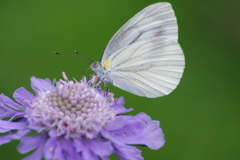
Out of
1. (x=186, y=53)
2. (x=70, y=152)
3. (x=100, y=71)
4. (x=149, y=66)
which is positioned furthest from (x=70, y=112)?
(x=186, y=53)

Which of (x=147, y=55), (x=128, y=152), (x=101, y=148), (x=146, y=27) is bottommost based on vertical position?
(x=128, y=152)

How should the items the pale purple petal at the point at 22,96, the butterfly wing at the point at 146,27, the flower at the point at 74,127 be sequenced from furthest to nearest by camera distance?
the butterfly wing at the point at 146,27 < the pale purple petal at the point at 22,96 < the flower at the point at 74,127

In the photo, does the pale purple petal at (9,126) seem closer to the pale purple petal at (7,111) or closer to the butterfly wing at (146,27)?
the pale purple petal at (7,111)

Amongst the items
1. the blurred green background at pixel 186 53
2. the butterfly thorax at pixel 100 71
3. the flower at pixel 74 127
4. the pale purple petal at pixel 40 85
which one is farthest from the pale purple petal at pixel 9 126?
the blurred green background at pixel 186 53

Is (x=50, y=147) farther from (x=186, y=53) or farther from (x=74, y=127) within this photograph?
(x=186, y=53)

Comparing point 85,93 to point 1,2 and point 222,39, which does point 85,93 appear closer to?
point 1,2

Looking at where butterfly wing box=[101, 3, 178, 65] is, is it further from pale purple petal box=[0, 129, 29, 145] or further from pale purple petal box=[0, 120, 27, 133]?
pale purple petal box=[0, 129, 29, 145]

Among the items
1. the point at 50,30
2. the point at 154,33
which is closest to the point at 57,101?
the point at 154,33
